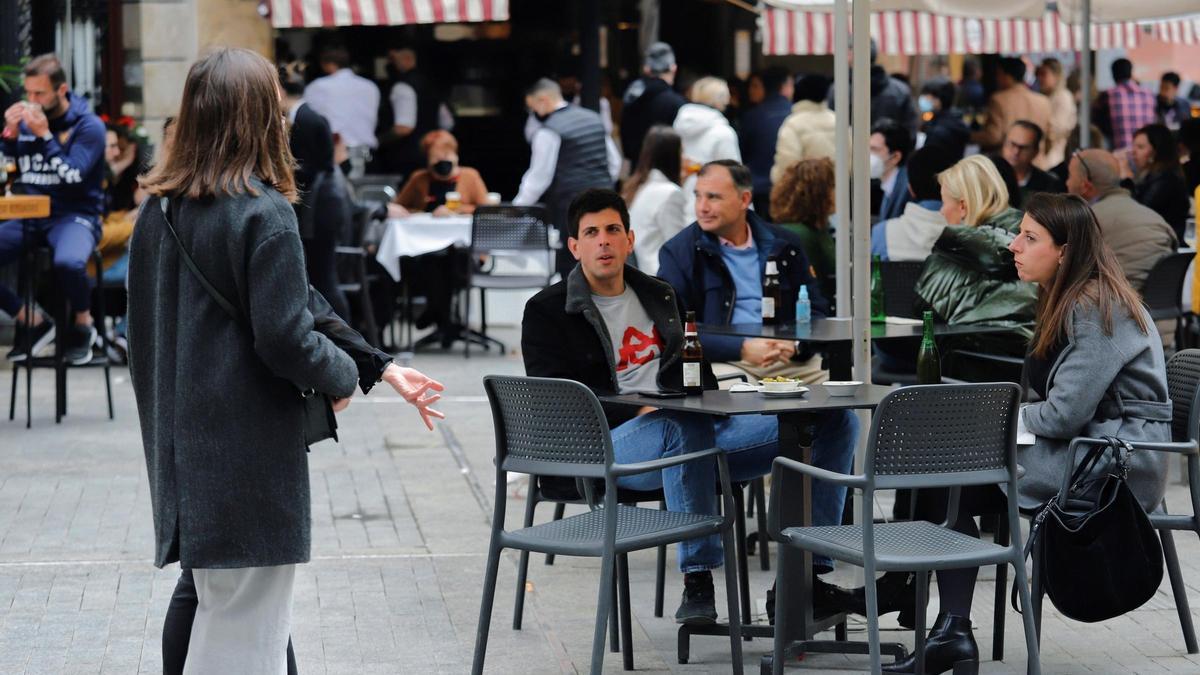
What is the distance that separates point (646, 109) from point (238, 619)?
32.0ft

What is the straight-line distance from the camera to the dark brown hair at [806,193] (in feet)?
26.3

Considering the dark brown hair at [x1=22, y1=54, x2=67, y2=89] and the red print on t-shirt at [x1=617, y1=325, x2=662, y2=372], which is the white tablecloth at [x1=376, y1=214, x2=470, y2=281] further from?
the red print on t-shirt at [x1=617, y1=325, x2=662, y2=372]

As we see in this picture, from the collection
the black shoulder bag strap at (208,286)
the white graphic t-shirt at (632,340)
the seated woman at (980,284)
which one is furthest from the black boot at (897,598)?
the black shoulder bag strap at (208,286)

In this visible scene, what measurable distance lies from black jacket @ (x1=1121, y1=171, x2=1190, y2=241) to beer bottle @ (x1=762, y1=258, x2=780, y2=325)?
486 centimetres

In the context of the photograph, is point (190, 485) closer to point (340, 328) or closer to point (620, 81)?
point (340, 328)

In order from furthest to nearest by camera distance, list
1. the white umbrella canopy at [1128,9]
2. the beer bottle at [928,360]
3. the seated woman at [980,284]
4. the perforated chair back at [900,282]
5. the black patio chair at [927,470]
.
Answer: the white umbrella canopy at [1128,9] → the perforated chair back at [900,282] → the seated woman at [980,284] → the beer bottle at [928,360] → the black patio chair at [927,470]

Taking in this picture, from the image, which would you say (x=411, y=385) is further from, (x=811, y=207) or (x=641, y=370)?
(x=811, y=207)

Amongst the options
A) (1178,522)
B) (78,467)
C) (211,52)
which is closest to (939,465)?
(1178,522)

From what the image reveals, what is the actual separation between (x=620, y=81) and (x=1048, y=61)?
16.0 ft

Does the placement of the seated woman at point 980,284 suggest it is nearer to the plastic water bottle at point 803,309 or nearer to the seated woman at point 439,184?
the plastic water bottle at point 803,309

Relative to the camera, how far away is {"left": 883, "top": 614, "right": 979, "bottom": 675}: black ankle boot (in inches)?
189

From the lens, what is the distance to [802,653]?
497cm

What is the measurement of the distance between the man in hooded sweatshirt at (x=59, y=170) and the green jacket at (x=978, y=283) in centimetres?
505

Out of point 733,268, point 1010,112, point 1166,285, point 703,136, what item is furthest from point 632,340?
point 1010,112
